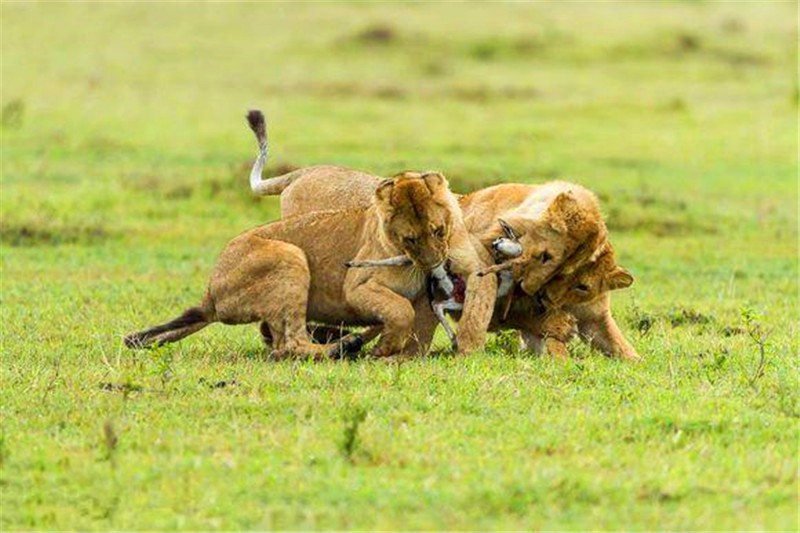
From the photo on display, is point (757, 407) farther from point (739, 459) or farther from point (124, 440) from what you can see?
point (124, 440)

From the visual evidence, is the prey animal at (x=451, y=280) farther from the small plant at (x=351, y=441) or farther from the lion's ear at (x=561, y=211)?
the small plant at (x=351, y=441)

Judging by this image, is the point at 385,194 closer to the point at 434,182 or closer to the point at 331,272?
the point at 434,182

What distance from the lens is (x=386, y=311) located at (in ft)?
26.2

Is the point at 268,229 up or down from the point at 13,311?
up

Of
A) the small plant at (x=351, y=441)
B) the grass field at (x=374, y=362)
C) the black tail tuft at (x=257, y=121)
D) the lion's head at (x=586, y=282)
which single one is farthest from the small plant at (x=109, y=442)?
the black tail tuft at (x=257, y=121)

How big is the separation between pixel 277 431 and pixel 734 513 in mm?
1871

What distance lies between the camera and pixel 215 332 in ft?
31.4

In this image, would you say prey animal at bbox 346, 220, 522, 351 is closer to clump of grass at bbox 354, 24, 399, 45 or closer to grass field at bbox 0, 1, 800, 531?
grass field at bbox 0, 1, 800, 531

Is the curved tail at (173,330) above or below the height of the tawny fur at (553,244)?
below

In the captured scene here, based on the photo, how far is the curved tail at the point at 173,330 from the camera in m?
8.48

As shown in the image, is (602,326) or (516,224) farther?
(602,326)

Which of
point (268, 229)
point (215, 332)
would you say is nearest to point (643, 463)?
point (268, 229)

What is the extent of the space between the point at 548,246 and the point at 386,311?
87 centimetres

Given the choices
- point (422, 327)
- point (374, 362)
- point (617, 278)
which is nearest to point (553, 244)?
point (617, 278)
